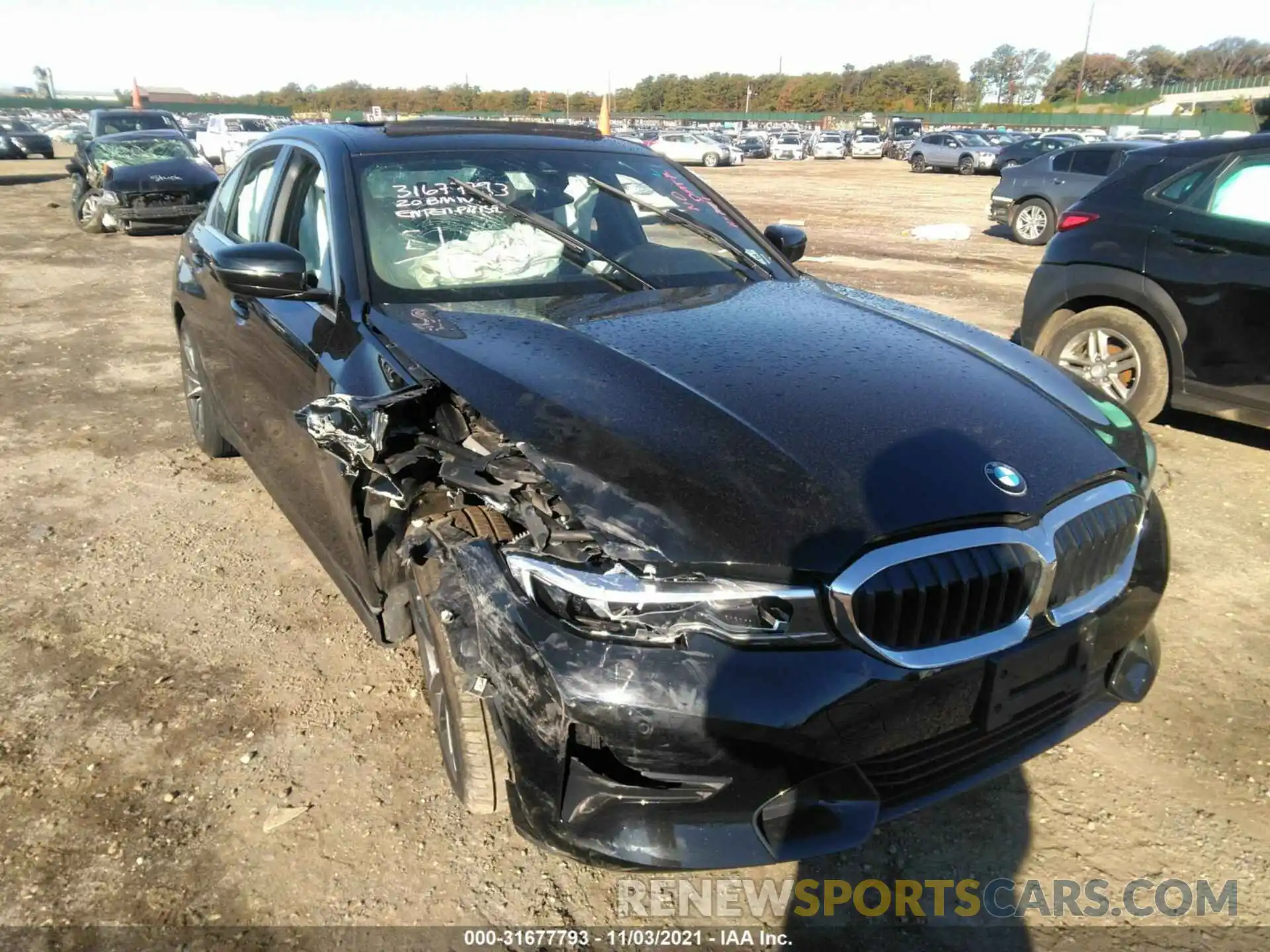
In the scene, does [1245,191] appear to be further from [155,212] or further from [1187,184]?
[155,212]

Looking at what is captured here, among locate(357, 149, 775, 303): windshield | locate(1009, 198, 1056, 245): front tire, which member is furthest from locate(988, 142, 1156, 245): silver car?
locate(357, 149, 775, 303): windshield

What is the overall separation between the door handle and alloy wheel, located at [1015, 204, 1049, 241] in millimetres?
10408

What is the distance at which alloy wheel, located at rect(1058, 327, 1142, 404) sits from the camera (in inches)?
212

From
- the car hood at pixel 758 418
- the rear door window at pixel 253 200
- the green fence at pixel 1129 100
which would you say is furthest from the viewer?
the green fence at pixel 1129 100

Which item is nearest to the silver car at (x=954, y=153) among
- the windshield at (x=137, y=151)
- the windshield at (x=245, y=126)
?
the windshield at (x=245, y=126)

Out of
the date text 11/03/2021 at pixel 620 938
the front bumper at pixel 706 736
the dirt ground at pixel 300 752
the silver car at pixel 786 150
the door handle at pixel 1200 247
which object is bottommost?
the date text 11/03/2021 at pixel 620 938

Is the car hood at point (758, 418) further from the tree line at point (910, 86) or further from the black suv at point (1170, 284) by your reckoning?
the tree line at point (910, 86)

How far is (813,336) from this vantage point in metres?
2.76

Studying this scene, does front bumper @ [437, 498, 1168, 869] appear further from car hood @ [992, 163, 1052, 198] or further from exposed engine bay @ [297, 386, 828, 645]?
car hood @ [992, 163, 1052, 198]

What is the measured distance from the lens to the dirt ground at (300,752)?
229 cm

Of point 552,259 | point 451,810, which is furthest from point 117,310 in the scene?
point 451,810

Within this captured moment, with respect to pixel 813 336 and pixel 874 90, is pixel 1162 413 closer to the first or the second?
pixel 813 336

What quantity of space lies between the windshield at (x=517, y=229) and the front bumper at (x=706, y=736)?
1.35 m

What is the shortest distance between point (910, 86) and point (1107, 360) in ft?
315
